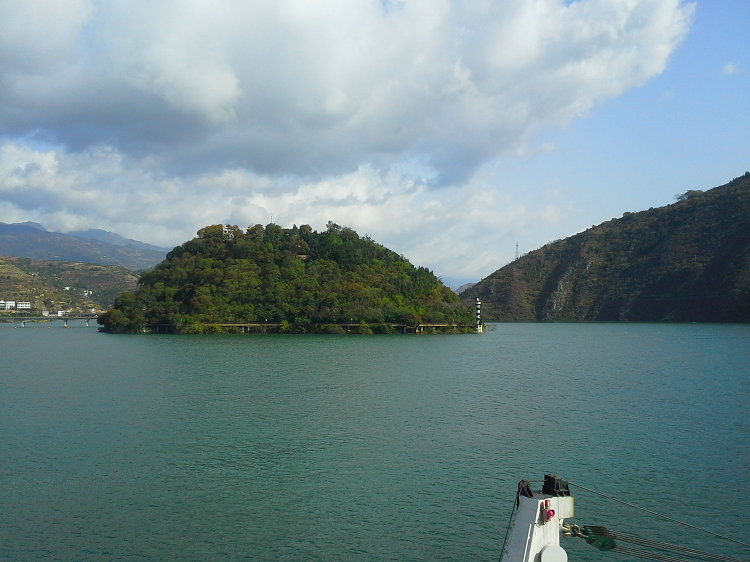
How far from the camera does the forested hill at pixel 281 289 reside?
111 metres

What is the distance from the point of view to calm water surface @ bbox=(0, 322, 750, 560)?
1368 centimetres

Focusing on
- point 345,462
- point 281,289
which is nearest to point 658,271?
point 281,289

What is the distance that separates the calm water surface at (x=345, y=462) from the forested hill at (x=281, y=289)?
228ft

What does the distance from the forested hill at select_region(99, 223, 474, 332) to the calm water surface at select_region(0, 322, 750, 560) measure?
6959 cm

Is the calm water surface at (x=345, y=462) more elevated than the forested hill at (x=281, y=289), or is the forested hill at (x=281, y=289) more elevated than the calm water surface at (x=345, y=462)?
the forested hill at (x=281, y=289)

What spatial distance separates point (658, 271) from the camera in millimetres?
161125

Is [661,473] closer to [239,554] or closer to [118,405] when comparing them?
[239,554]

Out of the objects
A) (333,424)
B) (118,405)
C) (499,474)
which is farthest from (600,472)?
(118,405)

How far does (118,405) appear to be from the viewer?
30359mm

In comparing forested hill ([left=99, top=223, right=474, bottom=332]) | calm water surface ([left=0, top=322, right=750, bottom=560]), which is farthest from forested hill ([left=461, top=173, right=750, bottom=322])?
calm water surface ([left=0, top=322, right=750, bottom=560])

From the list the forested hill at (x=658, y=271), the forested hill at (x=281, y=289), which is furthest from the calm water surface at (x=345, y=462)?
the forested hill at (x=658, y=271)

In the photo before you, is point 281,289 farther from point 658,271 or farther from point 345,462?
point 658,271

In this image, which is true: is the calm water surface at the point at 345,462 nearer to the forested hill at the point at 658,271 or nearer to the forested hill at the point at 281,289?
the forested hill at the point at 281,289

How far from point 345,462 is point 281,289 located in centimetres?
9733
